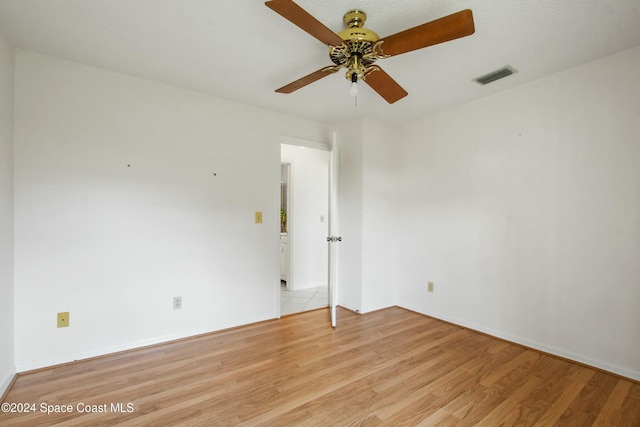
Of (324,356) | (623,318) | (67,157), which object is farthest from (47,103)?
(623,318)

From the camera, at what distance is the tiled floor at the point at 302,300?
368 centimetres

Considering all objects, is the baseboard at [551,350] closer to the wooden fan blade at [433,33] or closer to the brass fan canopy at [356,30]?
the wooden fan blade at [433,33]

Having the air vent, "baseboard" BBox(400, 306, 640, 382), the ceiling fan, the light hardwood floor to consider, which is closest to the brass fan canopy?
the ceiling fan

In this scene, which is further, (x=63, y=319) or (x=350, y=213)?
(x=350, y=213)

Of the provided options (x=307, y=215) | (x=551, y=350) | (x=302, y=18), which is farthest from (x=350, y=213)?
(x=302, y=18)

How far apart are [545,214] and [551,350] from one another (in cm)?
113

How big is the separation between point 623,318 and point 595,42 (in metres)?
1.95

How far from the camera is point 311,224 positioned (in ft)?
15.5

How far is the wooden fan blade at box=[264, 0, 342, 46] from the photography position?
126 cm

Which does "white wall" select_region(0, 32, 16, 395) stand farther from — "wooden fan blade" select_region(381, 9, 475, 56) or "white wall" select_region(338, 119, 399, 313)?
"white wall" select_region(338, 119, 399, 313)

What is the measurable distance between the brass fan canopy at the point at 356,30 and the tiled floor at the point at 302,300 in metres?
2.89

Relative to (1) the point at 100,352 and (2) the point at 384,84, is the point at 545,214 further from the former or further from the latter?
(1) the point at 100,352

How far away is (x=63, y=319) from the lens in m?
2.25

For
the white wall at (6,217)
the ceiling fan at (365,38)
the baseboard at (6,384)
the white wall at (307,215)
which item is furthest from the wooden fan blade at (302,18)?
the white wall at (307,215)
